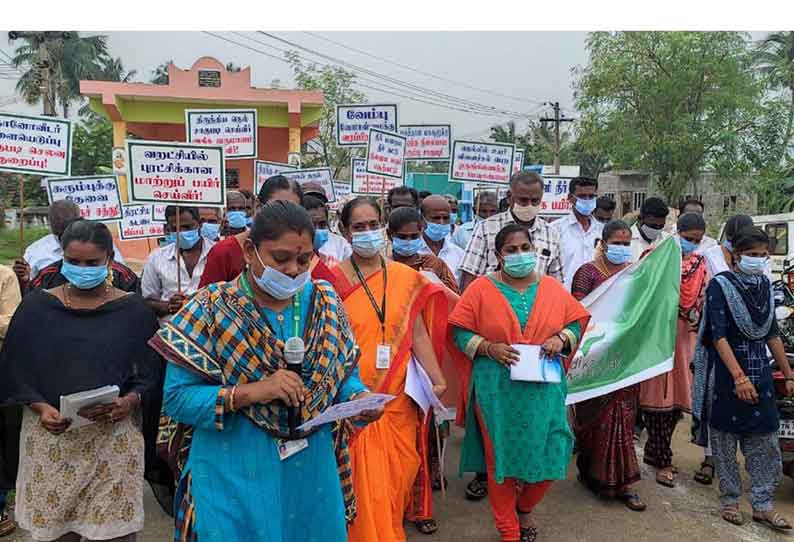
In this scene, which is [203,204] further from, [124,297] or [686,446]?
[686,446]

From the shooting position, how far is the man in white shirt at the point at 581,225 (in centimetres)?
662

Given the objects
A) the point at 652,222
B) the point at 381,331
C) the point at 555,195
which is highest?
the point at 555,195

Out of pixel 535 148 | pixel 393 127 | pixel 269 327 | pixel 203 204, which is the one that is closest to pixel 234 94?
pixel 393 127

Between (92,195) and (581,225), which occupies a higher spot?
(92,195)

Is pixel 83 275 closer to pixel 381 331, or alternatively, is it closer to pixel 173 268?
pixel 381 331

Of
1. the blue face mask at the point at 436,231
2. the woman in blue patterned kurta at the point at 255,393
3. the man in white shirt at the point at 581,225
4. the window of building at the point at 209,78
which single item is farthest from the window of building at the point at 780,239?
the window of building at the point at 209,78

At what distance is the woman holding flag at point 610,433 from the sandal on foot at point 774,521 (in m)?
0.71

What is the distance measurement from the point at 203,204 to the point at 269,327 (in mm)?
2956

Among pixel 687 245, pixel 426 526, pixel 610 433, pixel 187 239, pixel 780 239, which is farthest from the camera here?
pixel 780 239

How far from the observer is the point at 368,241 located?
3732 mm

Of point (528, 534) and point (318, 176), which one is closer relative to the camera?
point (528, 534)

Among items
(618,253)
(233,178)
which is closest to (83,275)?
(618,253)

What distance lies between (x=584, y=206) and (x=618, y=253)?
171 centimetres

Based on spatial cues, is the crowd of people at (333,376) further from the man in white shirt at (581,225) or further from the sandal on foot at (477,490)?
the man in white shirt at (581,225)
